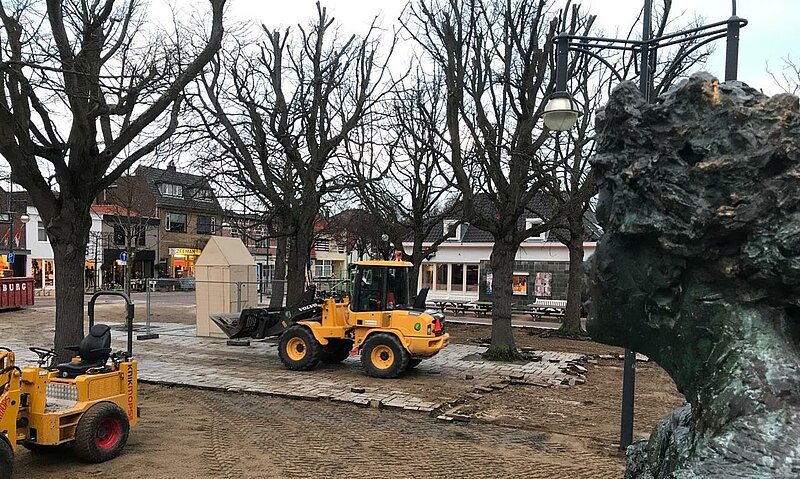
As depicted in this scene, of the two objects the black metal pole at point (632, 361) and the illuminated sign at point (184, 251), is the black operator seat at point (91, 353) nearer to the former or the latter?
the black metal pole at point (632, 361)

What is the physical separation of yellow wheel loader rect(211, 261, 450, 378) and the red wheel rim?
18.9 ft

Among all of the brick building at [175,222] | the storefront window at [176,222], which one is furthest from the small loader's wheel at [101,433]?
the storefront window at [176,222]

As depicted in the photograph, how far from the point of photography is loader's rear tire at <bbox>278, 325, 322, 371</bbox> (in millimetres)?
12766

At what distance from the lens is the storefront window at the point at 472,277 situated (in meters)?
32.9

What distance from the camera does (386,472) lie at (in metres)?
6.79

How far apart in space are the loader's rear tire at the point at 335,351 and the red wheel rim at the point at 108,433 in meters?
6.08

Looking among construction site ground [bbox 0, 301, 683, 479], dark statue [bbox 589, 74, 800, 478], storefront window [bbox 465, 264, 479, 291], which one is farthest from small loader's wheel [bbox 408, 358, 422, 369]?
storefront window [bbox 465, 264, 479, 291]

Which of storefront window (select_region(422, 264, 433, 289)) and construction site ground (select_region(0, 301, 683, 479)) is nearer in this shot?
construction site ground (select_region(0, 301, 683, 479))

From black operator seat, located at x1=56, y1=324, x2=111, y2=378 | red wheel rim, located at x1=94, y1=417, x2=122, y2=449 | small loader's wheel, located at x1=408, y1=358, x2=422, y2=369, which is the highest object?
black operator seat, located at x1=56, y1=324, x2=111, y2=378

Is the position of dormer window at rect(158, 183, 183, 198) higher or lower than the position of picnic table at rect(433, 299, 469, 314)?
higher

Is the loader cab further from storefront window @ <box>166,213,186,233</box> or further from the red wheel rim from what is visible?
storefront window @ <box>166,213,186,233</box>

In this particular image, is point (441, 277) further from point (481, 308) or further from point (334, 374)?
point (334, 374)

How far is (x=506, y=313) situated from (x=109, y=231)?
39978 millimetres

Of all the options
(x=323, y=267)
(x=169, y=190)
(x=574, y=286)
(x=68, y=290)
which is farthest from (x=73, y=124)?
(x=323, y=267)
